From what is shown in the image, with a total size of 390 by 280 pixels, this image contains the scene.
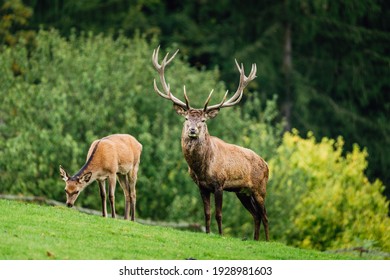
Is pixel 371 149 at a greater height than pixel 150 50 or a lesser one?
lesser

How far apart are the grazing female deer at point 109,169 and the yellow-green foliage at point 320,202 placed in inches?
442

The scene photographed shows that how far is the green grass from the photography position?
1602cm

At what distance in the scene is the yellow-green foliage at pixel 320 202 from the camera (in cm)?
3253

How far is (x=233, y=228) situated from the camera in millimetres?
31047

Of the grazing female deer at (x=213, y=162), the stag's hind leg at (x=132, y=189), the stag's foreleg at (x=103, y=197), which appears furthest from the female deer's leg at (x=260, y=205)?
the stag's foreleg at (x=103, y=197)

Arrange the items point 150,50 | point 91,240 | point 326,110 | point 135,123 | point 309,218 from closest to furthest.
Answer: point 91,240 < point 135,123 < point 309,218 < point 150,50 < point 326,110

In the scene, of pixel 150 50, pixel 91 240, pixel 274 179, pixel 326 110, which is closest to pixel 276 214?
pixel 274 179

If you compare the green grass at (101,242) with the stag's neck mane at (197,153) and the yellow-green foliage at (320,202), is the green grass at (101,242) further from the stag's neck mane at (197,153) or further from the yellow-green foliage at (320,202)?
the yellow-green foliage at (320,202)

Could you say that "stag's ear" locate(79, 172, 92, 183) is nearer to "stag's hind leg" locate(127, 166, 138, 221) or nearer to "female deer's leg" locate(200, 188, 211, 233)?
"stag's hind leg" locate(127, 166, 138, 221)

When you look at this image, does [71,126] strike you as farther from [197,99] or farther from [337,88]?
[337,88]

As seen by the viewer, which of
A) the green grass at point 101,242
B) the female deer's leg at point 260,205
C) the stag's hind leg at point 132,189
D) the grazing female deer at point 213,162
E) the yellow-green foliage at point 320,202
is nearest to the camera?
the green grass at point 101,242

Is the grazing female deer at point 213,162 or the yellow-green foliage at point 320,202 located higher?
the grazing female deer at point 213,162

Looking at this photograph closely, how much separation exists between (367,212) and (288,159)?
3356mm

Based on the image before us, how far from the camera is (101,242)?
17031 mm
